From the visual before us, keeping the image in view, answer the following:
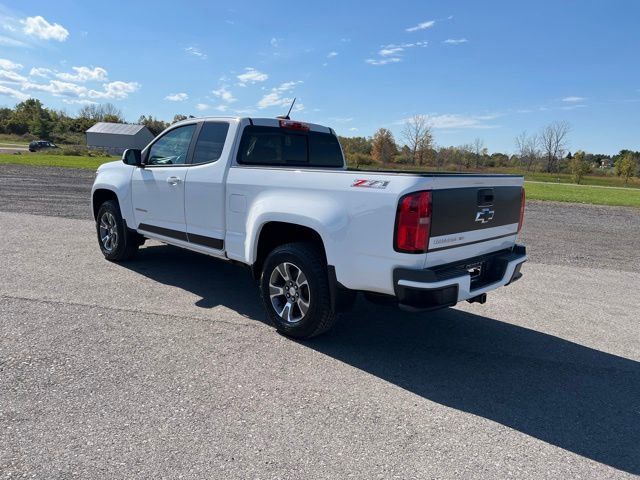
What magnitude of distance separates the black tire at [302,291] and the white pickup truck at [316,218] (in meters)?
0.01

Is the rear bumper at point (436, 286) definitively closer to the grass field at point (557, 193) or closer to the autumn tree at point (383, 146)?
the grass field at point (557, 193)

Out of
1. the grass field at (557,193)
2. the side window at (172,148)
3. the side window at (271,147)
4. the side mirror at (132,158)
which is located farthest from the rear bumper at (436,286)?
the grass field at (557,193)

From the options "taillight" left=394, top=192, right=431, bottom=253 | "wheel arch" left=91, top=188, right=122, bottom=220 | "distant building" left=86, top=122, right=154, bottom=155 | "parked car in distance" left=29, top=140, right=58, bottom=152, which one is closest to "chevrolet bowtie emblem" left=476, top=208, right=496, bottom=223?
"taillight" left=394, top=192, right=431, bottom=253

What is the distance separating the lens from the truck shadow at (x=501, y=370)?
309 cm

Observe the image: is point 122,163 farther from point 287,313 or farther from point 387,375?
point 387,375

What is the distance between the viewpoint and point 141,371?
3559mm

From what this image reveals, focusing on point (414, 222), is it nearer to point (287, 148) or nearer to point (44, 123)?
point (287, 148)

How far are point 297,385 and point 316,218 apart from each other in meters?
1.37

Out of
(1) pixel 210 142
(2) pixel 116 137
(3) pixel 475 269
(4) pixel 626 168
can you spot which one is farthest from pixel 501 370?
(4) pixel 626 168

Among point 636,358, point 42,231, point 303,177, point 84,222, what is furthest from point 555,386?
point 84,222

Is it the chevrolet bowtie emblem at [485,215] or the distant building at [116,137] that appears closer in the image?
the chevrolet bowtie emblem at [485,215]

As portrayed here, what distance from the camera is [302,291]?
4250mm

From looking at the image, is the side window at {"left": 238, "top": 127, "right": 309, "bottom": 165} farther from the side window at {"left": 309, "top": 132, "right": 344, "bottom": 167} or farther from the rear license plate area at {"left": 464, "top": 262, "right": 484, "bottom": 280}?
the rear license plate area at {"left": 464, "top": 262, "right": 484, "bottom": 280}

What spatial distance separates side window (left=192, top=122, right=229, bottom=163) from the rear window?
0.93 feet
